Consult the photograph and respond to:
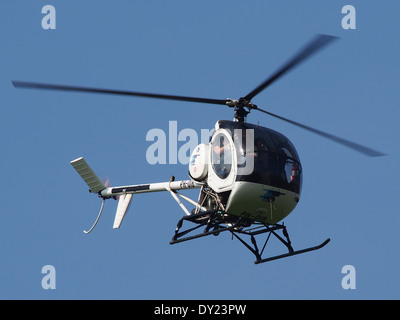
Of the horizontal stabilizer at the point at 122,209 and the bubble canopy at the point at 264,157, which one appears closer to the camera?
the bubble canopy at the point at 264,157

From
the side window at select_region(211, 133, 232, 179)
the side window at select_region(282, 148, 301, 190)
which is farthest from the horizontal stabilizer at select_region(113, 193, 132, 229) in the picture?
the side window at select_region(282, 148, 301, 190)

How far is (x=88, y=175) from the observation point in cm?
3203

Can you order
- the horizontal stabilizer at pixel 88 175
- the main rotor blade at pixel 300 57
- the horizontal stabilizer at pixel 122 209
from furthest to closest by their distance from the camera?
the horizontal stabilizer at pixel 88 175 < the horizontal stabilizer at pixel 122 209 < the main rotor blade at pixel 300 57

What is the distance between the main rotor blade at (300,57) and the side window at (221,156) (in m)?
1.73

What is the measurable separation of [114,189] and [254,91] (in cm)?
790

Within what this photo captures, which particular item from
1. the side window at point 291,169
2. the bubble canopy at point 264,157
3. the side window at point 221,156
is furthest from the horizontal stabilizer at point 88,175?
the side window at point 291,169

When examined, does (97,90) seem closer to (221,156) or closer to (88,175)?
(221,156)

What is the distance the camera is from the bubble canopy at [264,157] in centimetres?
2520

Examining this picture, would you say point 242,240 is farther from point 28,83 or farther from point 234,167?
point 28,83

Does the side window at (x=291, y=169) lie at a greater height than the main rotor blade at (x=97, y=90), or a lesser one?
lesser

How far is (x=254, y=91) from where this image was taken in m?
26.0

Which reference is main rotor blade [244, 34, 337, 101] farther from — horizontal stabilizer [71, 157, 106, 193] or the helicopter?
horizontal stabilizer [71, 157, 106, 193]

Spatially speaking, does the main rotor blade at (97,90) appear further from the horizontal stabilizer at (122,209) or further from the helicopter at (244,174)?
the horizontal stabilizer at (122,209)

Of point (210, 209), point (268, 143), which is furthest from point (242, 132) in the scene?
point (210, 209)
